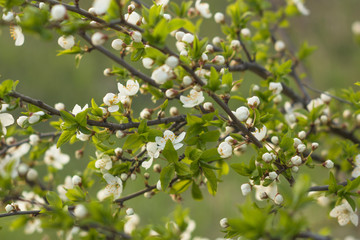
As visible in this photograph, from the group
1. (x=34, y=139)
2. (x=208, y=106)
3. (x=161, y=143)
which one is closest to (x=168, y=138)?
(x=161, y=143)

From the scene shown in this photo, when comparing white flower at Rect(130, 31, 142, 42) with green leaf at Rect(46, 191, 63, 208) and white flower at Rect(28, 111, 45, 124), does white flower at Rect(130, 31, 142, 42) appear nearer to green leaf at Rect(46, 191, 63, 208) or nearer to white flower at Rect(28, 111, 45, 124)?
white flower at Rect(28, 111, 45, 124)

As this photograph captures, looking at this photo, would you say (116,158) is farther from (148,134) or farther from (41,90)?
(41,90)

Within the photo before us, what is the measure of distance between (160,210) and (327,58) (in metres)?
2.23

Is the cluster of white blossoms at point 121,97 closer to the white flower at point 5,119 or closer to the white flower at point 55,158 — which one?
the white flower at point 5,119

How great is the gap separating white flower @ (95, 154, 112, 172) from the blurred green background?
124 centimetres

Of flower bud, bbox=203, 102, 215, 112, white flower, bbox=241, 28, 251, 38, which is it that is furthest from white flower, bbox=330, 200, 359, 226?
white flower, bbox=241, 28, 251, 38

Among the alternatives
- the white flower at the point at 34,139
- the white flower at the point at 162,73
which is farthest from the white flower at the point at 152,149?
the white flower at the point at 34,139

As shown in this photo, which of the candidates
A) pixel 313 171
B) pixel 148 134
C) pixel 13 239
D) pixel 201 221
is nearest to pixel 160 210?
pixel 201 221

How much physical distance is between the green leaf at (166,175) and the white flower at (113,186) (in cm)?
14

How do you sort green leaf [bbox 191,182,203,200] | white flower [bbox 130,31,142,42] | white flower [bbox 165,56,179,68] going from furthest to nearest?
green leaf [bbox 191,182,203,200]
white flower [bbox 130,31,142,42]
white flower [bbox 165,56,179,68]

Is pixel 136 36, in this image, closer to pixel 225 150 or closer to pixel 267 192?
pixel 225 150

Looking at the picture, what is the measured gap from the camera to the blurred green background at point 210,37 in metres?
2.29

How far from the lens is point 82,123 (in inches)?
31.9

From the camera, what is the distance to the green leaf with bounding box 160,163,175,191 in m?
0.83
